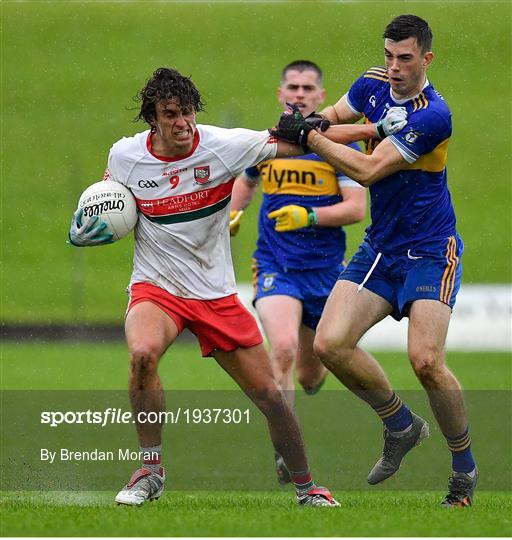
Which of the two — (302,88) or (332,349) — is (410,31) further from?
(302,88)

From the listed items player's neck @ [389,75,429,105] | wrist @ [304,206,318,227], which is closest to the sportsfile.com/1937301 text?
wrist @ [304,206,318,227]

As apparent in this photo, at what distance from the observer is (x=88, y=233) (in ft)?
24.5

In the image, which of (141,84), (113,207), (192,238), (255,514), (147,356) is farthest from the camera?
(141,84)

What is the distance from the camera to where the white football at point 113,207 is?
7.34 m

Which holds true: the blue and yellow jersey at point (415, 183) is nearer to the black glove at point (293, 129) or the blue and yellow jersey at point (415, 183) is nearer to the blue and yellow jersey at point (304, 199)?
the black glove at point (293, 129)

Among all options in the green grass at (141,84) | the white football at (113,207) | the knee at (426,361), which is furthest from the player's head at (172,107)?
the green grass at (141,84)

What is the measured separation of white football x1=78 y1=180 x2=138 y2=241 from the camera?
7336 millimetres

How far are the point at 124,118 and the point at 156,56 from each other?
503cm

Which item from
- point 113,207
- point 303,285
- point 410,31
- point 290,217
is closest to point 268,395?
point 113,207

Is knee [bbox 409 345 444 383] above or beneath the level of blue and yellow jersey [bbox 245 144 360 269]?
beneath

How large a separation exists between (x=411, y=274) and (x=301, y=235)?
7.62 ft

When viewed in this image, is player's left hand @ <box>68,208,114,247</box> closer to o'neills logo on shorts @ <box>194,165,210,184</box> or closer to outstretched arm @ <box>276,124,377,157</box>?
o'neills logo on shorts @ <box>194,165,210,184</box>

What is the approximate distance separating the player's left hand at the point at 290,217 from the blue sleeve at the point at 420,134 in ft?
5.97

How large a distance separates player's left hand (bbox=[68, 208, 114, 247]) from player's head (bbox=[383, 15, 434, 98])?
1958 millimetres
